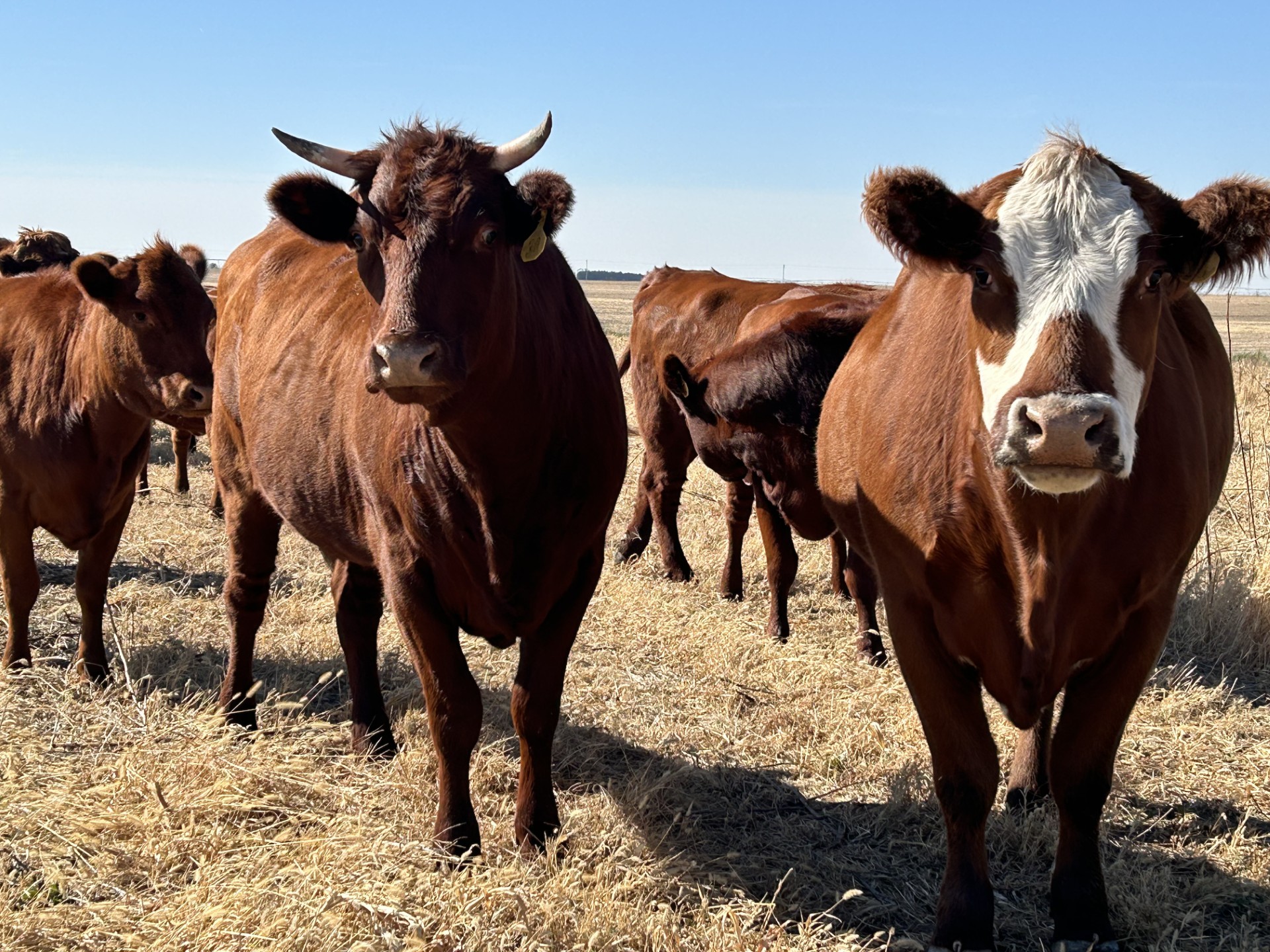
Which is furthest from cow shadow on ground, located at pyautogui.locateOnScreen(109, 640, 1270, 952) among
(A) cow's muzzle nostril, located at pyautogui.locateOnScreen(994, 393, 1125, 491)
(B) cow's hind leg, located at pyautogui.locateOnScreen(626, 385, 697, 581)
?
(B) cow's hind leg, located at pyautogui.locateOnScreen(626, 385, 697, 581)

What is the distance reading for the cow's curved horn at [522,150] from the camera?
389 cm

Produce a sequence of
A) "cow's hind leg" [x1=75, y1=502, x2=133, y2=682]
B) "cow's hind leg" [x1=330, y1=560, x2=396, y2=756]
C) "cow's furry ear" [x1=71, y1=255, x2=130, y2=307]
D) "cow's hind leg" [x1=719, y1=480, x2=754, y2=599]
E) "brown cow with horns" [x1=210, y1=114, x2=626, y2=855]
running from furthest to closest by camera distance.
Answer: "cow's hind leg" [x1=719, y1=480, x2=754, y2=599], "cow's furry ear" [x1=71, y1=255, x2=130, y2=307], "cow's hind leg" [x1=75, y1=502, x2=133, y2=682], "cow's hind leg" [x1=330, y1=560, x2=396, y2=756], "brown cow with horns" [x1=210, y1=114, x2=626, y2=855]

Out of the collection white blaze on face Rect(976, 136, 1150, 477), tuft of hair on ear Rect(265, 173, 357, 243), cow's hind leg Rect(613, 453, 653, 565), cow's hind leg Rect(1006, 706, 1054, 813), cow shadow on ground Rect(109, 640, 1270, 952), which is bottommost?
cow shadow on ground Rect(109, 640, 1270, 952)

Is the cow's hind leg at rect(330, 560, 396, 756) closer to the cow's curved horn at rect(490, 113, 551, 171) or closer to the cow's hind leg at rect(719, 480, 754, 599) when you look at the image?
the cow's curved horn at rect(490, 113, 551, 171)

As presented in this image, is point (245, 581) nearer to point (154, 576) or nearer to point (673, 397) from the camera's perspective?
point (154, 576)

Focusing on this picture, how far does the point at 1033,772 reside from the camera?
4.68 m

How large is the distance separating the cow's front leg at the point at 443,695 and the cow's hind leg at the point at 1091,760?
6.16 feet

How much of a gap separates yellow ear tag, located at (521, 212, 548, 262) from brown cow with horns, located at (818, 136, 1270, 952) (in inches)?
43.6

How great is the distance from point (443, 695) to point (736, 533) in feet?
14.8

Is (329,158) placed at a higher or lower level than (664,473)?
higher

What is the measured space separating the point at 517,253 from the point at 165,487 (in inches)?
327

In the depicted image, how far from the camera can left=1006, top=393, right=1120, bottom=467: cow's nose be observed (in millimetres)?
2752

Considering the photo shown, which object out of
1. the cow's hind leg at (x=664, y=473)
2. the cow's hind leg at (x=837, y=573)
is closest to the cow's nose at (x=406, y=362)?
the cow's hind leg at (x=837, y=573)

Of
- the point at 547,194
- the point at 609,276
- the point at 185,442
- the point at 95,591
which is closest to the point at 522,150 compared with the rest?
the point at 547,194
